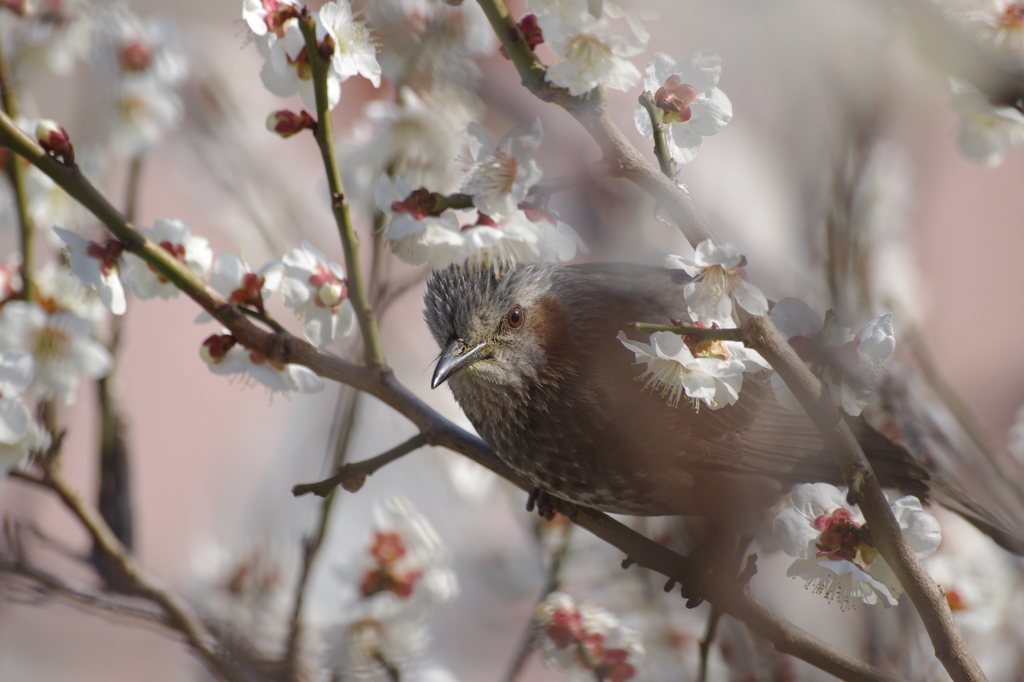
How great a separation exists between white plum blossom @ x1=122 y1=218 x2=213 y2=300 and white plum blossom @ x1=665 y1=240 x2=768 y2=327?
0.99 meters

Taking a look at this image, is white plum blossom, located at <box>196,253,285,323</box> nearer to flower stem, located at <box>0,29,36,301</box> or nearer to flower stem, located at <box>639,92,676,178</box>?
flower stem, located at <box>0,29,36,301</box>

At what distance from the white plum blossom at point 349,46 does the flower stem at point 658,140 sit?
48 centimetres

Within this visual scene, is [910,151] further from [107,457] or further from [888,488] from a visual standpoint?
[107,457]

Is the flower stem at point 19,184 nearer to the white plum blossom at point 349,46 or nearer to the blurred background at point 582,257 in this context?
the blurred background at point 582,257

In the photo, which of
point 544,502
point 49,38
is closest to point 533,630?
point 544,502

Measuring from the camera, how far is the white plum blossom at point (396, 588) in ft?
6.68

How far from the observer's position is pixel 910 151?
9.57 feet

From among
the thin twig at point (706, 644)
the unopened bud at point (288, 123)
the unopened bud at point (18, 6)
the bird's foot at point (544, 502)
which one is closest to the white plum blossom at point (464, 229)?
the unopened bud at point (288, 123)

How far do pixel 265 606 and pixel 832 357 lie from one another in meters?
1.85

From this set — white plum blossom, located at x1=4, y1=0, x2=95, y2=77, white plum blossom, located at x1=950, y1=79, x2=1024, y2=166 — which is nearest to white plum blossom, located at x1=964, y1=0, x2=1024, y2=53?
white plum blossom, located at x1=950, y1=79, x2=1024, y2=166

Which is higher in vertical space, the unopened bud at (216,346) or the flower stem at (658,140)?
the unopened bud at (216,346)

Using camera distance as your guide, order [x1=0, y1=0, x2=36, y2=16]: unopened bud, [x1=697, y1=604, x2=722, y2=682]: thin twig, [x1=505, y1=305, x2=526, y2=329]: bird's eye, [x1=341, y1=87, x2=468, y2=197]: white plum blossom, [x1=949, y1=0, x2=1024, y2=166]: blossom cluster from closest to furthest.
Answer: [x1=949, y1=0, x2=1024, y2=166]: blossom cluster < [x1=697, y1=604, x2=722, y2=682]: thin twig < [x1=0, y1=0, x2=36, y2=16]: unopened bud < [x1=341, y1=87, x2=468, y2=197]: white plum blossom < [x1=505, y1=305, x2=526, y2=329]: bird's eye

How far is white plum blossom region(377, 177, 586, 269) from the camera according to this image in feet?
4.38

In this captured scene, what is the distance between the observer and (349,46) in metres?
1.39
